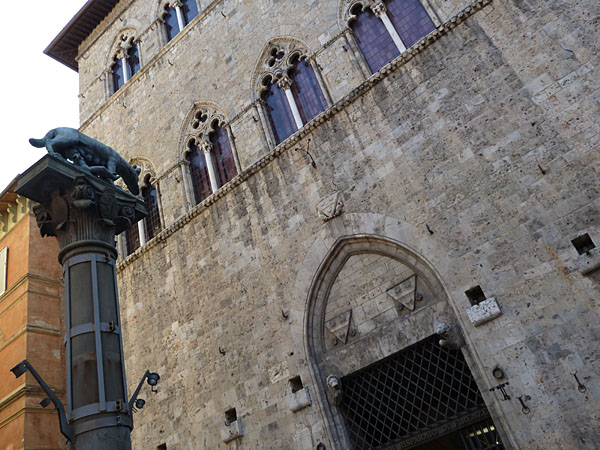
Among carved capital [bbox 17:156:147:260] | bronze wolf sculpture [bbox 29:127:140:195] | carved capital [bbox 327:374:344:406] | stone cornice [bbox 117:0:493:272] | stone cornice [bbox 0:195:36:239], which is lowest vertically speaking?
carved capital [bbox 327:374:344:406]

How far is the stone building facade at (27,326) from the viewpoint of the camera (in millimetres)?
9617

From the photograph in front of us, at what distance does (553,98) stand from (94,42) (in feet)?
43.6

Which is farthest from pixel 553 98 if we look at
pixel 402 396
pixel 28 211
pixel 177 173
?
pixel 28 211

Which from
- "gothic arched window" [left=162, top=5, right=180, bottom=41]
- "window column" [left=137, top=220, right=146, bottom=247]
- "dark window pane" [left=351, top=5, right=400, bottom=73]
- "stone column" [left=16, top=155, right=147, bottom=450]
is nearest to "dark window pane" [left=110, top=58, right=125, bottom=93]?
"gothic arched window" [left=162, top=5, right=180, bottom=41]

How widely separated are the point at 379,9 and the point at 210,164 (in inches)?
170

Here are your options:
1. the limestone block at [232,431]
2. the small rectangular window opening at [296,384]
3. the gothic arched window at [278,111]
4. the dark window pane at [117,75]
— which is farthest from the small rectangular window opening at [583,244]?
the dark window pane at [117,75]

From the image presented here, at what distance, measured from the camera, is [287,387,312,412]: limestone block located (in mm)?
7238

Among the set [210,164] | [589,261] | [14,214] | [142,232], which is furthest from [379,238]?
[14,214]

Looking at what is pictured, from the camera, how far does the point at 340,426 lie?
7008 millimetres

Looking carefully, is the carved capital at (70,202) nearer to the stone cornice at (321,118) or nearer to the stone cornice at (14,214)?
the stone cornice at (321,118)

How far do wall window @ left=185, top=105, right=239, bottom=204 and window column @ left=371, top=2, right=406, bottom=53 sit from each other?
3.57m

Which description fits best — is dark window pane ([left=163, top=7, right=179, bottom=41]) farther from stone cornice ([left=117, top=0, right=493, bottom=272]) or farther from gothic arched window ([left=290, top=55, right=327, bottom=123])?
stone cornice ([left=117, top=0, right=493, bottom=272])

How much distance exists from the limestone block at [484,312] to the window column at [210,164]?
571cm

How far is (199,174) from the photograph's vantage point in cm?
1073
